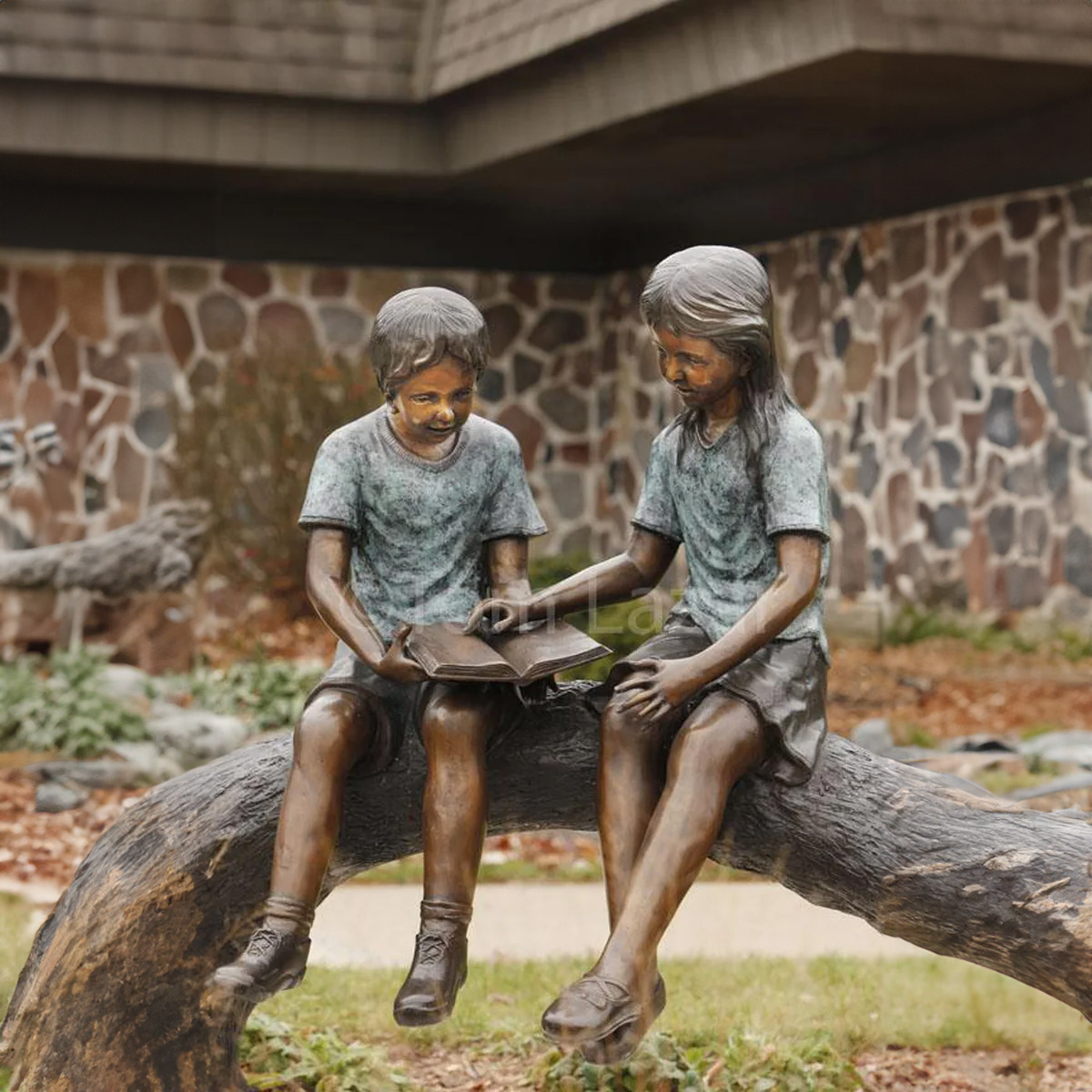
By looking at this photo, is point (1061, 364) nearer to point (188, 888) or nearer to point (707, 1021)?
point (707, 1021)

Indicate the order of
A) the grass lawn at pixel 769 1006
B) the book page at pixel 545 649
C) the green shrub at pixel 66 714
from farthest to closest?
1. the green shrub at pixel 66 714
2. the grass lawn at pixel 769 1006
3. the book page at pixel 545 649

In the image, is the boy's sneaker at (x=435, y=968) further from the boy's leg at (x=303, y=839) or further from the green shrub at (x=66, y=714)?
the green shrub at (x=66, y=714)

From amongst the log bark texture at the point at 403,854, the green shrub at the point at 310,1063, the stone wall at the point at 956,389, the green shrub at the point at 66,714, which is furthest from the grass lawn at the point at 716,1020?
the stone wall at the point at 956,389

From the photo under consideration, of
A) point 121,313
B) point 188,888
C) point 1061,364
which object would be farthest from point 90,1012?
point 121,313

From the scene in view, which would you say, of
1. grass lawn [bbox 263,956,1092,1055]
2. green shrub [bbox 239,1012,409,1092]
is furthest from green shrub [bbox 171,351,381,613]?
green shrub [bbox 239,1012,409,1092]

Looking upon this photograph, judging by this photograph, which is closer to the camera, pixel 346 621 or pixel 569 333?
pixel 346 621

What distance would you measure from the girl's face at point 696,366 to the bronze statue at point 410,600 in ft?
1.25

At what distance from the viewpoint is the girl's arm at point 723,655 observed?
3.38 m

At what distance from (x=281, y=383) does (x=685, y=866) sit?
29.0ft

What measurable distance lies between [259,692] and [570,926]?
12.1 ft

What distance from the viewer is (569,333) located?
13.3 metres

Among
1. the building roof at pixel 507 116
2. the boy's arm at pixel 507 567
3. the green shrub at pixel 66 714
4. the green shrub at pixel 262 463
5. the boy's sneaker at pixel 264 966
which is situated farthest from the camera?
the green shrub at pixel 262 463

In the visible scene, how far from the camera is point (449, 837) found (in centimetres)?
338

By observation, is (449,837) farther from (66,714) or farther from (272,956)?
(66,714)
